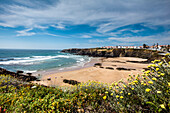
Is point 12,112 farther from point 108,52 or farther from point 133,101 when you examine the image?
point 108,52

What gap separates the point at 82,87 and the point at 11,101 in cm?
369

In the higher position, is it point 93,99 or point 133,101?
point 133,101

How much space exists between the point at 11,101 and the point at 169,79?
650cm

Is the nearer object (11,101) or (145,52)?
(11,101)

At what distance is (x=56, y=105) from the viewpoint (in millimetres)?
3457

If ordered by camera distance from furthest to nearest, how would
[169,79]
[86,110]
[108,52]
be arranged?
[108,52] < [86,110] < [169,79]

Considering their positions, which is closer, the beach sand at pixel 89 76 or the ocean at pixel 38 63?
the beach sand at pixel 89 76

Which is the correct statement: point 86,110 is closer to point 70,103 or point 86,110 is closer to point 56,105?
point 70,103

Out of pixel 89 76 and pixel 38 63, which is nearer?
pixel 89 76

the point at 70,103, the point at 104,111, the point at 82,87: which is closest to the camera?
the point at 104,111

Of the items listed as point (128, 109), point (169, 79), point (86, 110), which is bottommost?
point (86, 110)

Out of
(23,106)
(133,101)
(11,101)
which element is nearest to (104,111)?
(133,101)

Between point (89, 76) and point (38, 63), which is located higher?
point (38, 63)

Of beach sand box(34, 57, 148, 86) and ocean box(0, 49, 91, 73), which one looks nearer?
beach sand box(34, 57, 148, 86)
